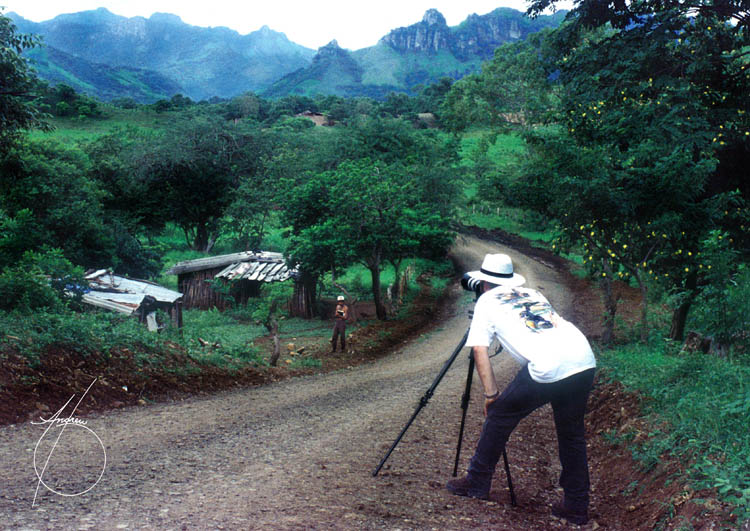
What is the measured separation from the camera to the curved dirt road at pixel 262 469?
3.92 metres

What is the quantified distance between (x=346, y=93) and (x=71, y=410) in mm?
126028

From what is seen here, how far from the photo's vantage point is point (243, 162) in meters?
34.5

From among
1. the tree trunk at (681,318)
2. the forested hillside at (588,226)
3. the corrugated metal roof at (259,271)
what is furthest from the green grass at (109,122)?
the tree trunk at (681,318)

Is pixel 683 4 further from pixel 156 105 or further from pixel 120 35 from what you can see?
pixel 120 35

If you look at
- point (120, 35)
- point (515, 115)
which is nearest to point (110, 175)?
point (515, 115)

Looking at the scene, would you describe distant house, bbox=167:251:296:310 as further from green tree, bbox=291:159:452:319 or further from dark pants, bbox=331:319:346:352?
dark pants, bbox=331:319:346:352

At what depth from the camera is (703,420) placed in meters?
4.92

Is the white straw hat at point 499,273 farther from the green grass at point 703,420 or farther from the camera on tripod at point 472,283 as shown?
the green grass at point 703,420

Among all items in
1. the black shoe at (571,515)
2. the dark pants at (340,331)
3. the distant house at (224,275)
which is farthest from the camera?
the distant house at (224,275)

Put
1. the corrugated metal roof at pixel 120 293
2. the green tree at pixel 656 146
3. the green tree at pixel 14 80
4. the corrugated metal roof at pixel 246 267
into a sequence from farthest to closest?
1. the corrugated metal roof at pixel 246 267
2. the corrugated metal roof at pixel 120 293
3. the green tree at pixel 656 146
4. the green tree at pixel 14 80

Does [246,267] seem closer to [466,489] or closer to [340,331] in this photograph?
[340,331]

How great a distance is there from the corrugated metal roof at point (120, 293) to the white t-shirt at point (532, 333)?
1342 centimetres

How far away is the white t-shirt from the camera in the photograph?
3939 millimetres

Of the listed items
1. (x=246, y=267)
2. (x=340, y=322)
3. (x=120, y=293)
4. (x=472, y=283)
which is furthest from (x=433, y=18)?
(x=472, y=283)
